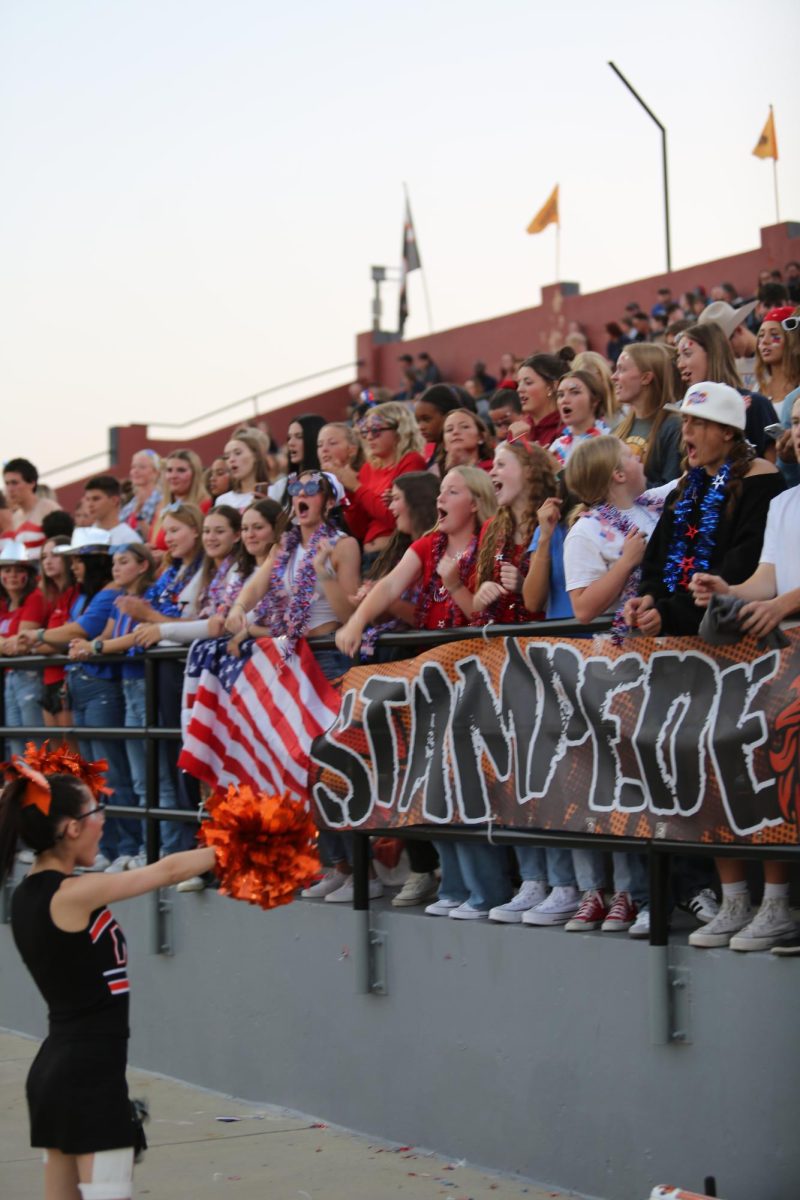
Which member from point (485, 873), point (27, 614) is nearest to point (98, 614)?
point (27, 614)

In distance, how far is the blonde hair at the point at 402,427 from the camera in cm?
847

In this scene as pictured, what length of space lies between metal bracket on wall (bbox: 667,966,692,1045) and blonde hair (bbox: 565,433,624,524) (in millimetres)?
1728

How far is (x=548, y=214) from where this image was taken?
98.1ft

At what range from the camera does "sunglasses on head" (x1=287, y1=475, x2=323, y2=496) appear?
7.63m

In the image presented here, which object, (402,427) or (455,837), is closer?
(455,837)

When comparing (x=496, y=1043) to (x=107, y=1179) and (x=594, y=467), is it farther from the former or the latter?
(x=594, y=467)

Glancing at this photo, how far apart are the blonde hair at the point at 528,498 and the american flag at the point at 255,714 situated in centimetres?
117

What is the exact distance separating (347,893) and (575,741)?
199 centimetres

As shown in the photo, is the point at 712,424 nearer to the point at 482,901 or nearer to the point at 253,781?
the point at 482,901

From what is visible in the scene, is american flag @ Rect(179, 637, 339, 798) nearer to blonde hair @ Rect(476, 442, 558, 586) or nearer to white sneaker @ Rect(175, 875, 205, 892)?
white sneaker @ Rect(175, 875, 205, 892)

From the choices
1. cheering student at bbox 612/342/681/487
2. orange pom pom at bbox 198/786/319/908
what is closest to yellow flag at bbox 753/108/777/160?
cheering student at bbox 612/342/681/487

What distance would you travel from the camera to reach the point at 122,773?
363 inches

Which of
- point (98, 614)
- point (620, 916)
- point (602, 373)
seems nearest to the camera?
point (620, 916)

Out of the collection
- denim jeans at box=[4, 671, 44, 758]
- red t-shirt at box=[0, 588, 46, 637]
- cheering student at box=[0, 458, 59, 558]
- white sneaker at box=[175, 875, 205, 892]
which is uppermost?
cheering student at box=[0, 458, 59, 558]
